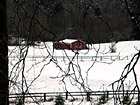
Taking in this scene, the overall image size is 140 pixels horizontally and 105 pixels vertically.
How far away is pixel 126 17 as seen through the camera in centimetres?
193

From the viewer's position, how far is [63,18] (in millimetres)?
2018

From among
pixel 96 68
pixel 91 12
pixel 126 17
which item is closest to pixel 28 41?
pixel 91 12

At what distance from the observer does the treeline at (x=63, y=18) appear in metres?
1.89

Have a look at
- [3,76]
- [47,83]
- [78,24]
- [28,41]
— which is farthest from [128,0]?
[47,83]

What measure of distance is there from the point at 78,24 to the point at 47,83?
→ 14.8 metres

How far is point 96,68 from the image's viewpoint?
72.5 ft

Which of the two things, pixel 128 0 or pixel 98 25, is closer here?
pixel 128 0

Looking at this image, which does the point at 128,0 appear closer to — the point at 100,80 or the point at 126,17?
the point at 126,17

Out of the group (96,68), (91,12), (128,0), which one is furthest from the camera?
(96,68)

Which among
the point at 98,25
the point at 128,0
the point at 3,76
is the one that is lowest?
the point at 3,76

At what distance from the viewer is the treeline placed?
189 centimetres

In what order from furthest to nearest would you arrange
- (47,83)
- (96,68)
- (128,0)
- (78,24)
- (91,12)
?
(96,68) → (47,83) → (78,24) → (91,12) → (128,0)

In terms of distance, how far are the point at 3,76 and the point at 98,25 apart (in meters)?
0.91

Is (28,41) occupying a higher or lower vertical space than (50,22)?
lower
